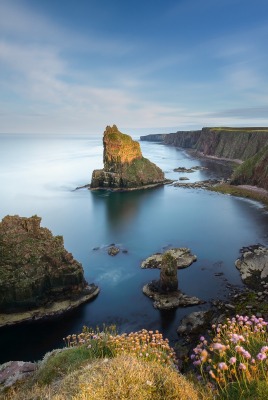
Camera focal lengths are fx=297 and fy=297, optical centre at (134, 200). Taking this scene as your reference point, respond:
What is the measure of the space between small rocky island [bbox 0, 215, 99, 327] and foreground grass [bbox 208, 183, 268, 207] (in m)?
69.6

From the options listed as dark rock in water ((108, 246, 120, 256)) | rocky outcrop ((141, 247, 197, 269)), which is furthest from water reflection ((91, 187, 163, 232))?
rocky outcrop ((141, 247, 197, 269))

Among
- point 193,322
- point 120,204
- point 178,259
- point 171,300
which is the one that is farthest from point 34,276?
point 120,204

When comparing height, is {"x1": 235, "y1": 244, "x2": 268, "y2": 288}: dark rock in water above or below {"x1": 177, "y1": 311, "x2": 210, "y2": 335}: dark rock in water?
above

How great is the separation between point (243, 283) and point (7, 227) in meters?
35.9

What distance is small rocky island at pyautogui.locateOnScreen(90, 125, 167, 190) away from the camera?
5007 inches

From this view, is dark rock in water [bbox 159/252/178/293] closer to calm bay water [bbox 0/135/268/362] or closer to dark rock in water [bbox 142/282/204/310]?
dark rock in water [bbox 142/282/204/310]

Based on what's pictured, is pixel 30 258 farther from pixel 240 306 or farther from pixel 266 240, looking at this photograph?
pixel 266 240

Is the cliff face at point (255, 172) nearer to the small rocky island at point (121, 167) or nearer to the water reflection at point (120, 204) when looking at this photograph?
the water reflection at point (120, 204)

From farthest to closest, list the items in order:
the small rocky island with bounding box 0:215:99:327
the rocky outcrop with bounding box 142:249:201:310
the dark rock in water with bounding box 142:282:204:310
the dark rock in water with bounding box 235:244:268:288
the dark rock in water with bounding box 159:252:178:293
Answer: the dark rock in water with bounding box 235:244:268:288 → the dark rock in water with bounding box 159:252:178:293 → the rocky outcrop with bounding box 142:249:201:310 → the dark rock in water with bounding box 142:282:204:310 → the small rocky island with bounding box 0:215:99:327

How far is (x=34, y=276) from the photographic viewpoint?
4094 centimetres

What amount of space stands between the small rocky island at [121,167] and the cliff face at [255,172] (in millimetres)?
36701

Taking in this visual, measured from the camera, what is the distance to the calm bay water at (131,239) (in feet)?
122

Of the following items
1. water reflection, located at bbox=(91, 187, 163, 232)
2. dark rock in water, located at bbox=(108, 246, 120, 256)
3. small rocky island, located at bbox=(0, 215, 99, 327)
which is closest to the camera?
small rocky island, located at bbox=(0, 215, 99, 327)

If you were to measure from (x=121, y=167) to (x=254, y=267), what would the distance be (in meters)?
87.9
